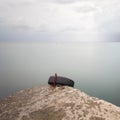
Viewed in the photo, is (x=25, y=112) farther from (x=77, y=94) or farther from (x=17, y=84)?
(x=17, y=84)

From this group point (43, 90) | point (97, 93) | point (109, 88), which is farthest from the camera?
point (109, 88)

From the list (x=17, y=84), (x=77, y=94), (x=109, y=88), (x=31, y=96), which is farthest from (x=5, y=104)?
(x=17, y=84)

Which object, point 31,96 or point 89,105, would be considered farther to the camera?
point 31,96

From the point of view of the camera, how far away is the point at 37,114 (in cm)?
675

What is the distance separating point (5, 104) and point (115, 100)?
134ft

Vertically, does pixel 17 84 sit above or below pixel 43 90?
below

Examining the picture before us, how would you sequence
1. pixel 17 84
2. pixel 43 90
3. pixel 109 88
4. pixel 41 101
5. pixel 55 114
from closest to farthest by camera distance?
pixel 55 114, pixel 41 101, pixel 43 90, pixel 109 88, pixel 17 84

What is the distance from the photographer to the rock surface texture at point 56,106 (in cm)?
660

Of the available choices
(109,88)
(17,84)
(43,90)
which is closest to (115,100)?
(109,88)

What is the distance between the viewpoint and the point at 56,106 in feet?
22.8

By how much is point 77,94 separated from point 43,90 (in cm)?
108

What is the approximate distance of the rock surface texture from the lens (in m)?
6.60

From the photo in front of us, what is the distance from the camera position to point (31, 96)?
7.85 meters

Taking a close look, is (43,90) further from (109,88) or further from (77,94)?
(109,88)
